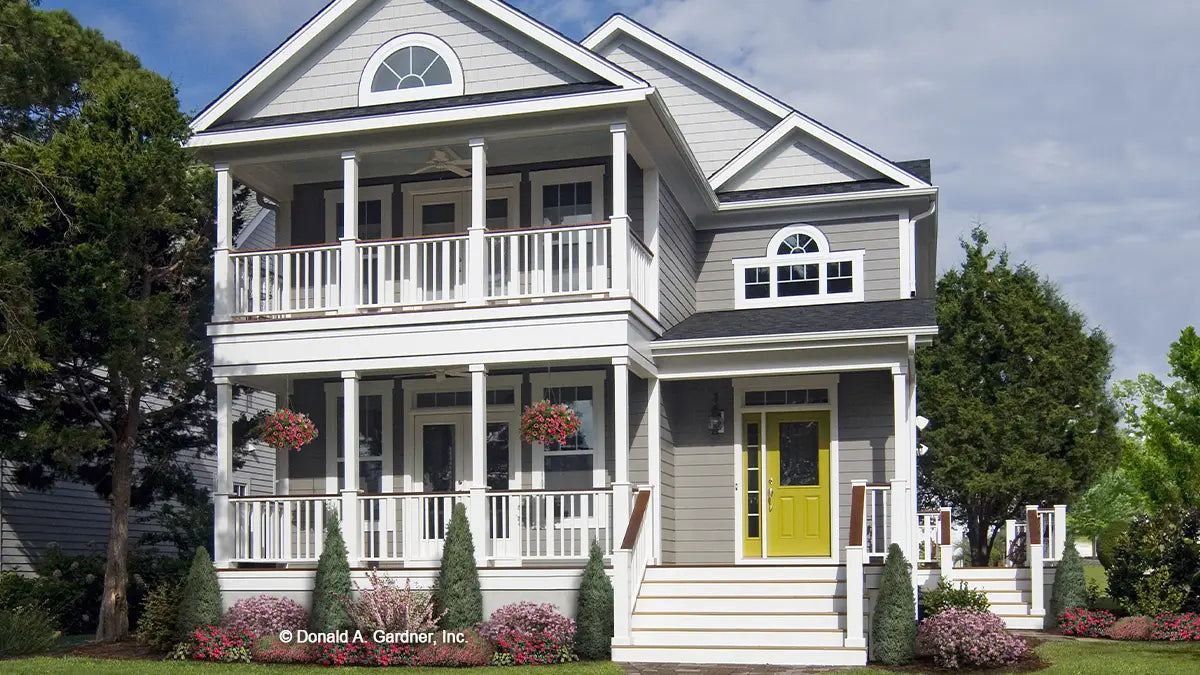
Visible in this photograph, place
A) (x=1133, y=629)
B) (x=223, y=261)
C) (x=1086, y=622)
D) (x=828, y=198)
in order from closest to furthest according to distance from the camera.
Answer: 1. (x=1133, y=629)
2. (x=223, y=261)
3. (x=1086, y=622)
4. (x=828, y=198)

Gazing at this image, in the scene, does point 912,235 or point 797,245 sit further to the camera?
point 797,245

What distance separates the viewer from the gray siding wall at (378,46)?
15609mm

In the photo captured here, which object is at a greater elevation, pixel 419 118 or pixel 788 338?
pixel 419 118

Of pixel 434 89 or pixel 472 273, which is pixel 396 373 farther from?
pixel 434 89

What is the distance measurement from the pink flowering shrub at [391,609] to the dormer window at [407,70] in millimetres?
5721

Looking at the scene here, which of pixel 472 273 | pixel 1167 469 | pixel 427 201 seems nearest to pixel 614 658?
pixel 472 273

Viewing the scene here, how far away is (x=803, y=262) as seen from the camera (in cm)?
1864

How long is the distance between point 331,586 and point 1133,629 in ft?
30.5

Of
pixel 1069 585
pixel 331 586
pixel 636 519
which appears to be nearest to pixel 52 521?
pixel 331 586

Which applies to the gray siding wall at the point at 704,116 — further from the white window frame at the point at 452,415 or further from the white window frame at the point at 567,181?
the white window frame at the point at 452,415

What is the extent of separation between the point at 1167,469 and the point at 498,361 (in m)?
23.7

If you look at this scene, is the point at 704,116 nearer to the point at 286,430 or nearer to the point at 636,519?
the point at 636,519

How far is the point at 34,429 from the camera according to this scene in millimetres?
15484

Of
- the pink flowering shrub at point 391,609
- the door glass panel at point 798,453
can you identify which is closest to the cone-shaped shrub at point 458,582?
the pink flowering shrub at point 391,609
